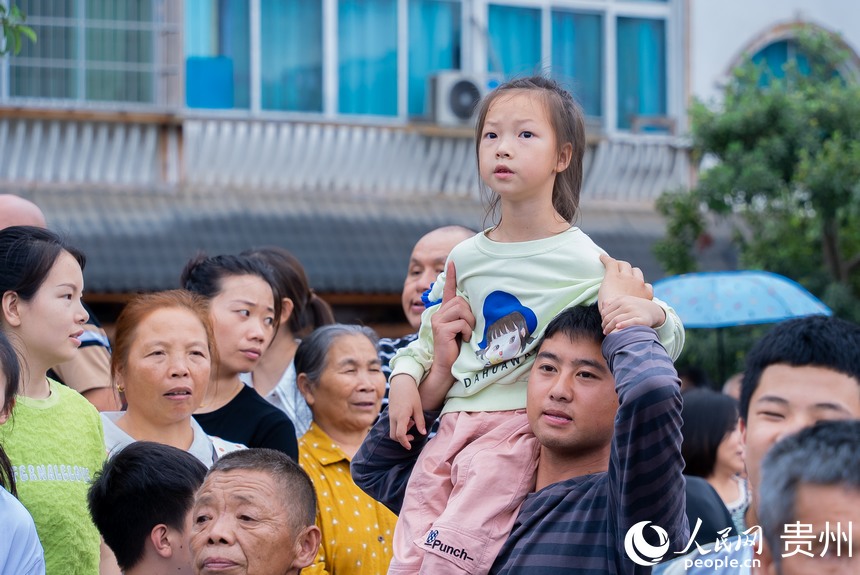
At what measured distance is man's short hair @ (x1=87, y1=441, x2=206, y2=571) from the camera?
3818 millimetres

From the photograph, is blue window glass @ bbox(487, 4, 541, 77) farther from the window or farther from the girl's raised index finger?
the girl's raised index finger

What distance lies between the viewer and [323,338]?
5.17m

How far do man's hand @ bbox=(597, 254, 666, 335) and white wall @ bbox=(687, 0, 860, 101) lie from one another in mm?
10932

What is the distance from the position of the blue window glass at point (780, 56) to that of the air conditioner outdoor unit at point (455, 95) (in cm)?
341

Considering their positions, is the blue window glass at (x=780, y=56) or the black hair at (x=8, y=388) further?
the blue window glass at (x=780, y=56)

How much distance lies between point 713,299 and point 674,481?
5.93 metres

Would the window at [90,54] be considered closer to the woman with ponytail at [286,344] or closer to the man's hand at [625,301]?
the woman with ponytail at [286,344]

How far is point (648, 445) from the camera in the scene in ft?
9.66

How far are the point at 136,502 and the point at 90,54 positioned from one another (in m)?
8.99

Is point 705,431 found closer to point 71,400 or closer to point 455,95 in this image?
point 71,400

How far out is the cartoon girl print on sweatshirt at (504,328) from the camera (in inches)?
136

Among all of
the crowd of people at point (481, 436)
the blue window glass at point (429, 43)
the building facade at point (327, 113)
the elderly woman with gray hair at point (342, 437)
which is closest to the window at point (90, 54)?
the building facade at point (327, 113)

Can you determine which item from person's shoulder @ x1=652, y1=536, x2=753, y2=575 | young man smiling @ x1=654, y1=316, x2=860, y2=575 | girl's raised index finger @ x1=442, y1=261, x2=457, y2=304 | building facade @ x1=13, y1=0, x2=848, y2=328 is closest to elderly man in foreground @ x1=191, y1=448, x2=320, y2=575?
girl's raised index finger @ x1=442, y1=261, x2=457, y2=304

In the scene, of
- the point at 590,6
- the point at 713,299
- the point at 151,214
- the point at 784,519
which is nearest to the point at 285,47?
the point at 151,214
